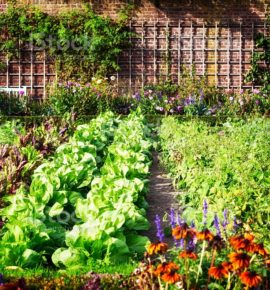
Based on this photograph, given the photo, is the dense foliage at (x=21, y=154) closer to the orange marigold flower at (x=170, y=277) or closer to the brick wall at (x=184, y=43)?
the orange marigold flower at (x=170, y=277)

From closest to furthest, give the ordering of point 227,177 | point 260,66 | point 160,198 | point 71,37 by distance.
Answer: point 227,177 → point 160,198 → point 71,37 → point 260,66

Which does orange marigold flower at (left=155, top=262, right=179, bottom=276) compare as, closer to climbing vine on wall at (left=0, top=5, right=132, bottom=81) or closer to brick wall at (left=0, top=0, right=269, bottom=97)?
climbing vine on wall at (left=0, top=5, right=132, bottom=81)

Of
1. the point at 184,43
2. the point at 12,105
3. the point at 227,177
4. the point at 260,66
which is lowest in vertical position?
the point at 227,177

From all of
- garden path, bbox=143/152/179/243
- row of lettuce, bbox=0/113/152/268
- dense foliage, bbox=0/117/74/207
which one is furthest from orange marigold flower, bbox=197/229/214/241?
dense foliage, bbox=0/117/74/207

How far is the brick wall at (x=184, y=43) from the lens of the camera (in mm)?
14070

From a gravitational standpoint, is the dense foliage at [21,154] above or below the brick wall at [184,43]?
below

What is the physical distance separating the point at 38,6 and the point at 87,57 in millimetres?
1772

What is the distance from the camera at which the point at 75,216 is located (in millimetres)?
4305

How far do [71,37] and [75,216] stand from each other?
10.1m

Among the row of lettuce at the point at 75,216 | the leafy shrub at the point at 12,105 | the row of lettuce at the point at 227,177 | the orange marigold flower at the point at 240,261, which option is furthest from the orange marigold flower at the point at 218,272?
the leafy shrub at the point at 12,105

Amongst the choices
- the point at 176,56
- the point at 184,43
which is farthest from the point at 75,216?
the point at 184,43

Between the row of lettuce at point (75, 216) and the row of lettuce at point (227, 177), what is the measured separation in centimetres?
44

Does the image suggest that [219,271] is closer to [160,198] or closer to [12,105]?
[160,198]

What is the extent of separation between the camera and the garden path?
451 centimetres
